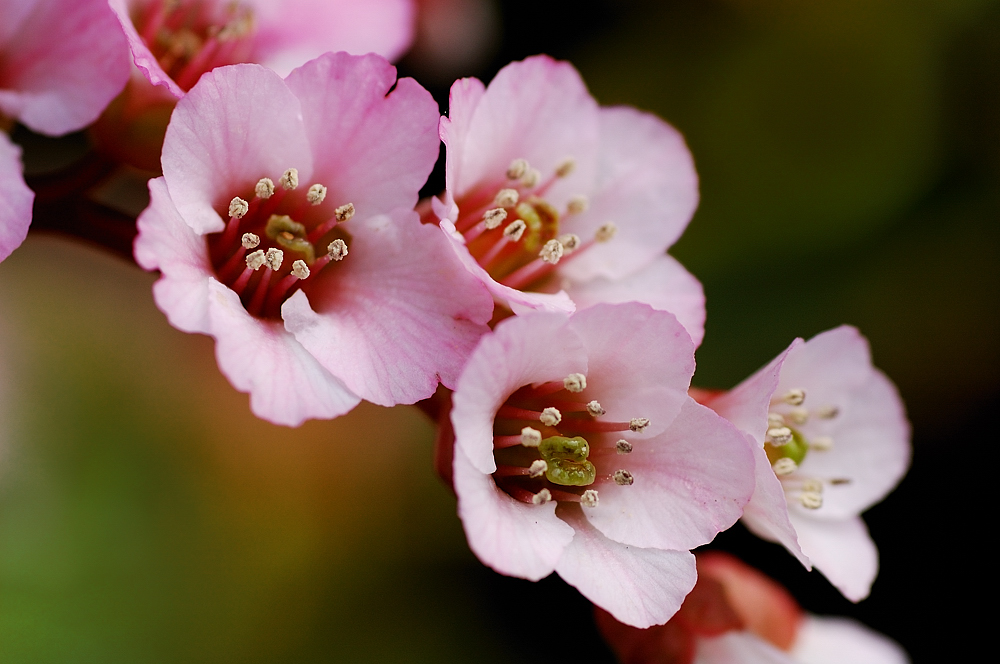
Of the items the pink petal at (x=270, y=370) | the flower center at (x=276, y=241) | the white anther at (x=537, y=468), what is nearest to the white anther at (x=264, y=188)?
the flower center at (x=276, y=241)

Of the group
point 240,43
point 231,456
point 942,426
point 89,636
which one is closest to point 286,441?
point 231,456

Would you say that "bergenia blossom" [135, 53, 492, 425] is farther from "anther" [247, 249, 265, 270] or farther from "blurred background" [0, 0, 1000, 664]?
"blurred background" [0, 0, 1000, 664]

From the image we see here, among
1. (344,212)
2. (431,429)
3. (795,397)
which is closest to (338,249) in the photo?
(344,212)

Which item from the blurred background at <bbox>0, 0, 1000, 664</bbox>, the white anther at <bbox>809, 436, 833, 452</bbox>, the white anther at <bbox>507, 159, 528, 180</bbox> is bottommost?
the blurred background at <bbox>0, 0, 1000, 664</bbox>

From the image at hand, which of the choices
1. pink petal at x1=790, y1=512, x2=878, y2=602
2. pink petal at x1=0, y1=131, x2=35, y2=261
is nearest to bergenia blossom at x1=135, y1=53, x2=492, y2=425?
pink petal at x1=0, y1=131, x2=35, y2=261

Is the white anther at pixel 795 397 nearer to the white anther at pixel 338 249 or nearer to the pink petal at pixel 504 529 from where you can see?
the pink petal at pixel 504 529

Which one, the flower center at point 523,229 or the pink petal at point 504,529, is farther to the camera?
the flower center at point 523,229

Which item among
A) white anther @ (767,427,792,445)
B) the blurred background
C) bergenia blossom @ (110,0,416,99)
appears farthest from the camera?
the blurred background

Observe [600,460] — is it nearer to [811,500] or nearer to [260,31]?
[811,500]
